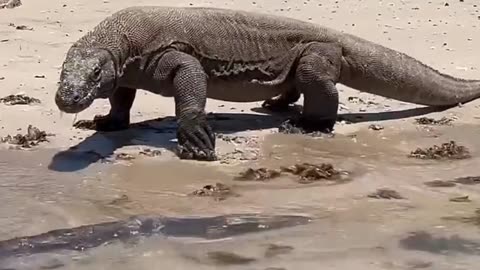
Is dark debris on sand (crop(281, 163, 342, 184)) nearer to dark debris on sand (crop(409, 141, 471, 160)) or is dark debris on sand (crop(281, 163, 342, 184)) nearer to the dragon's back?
dark debris on sand (crop(409, 141, 471, 160))

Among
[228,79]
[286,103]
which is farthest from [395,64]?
[228,79]

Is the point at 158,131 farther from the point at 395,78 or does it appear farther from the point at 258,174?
the point at 395,78

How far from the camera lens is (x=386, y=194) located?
26.0 ft

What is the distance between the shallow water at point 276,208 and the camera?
249 inches

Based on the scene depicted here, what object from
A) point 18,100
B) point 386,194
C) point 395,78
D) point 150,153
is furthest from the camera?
point 395,78

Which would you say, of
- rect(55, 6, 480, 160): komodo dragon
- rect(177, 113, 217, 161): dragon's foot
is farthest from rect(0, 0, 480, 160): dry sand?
rect(177, 113, 217, 161): dragon's foot

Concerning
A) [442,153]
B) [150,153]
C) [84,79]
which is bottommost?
[150,153]

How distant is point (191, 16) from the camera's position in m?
9.44

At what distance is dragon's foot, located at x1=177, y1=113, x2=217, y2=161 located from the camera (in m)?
8.77

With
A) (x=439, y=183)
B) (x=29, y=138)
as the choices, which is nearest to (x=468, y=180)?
(x=439, y=183)

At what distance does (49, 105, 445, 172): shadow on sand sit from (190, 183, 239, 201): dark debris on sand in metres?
1.16

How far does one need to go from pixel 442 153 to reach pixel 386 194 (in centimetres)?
145

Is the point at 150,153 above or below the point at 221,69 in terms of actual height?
below

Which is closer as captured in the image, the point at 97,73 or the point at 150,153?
the point at 97,73
